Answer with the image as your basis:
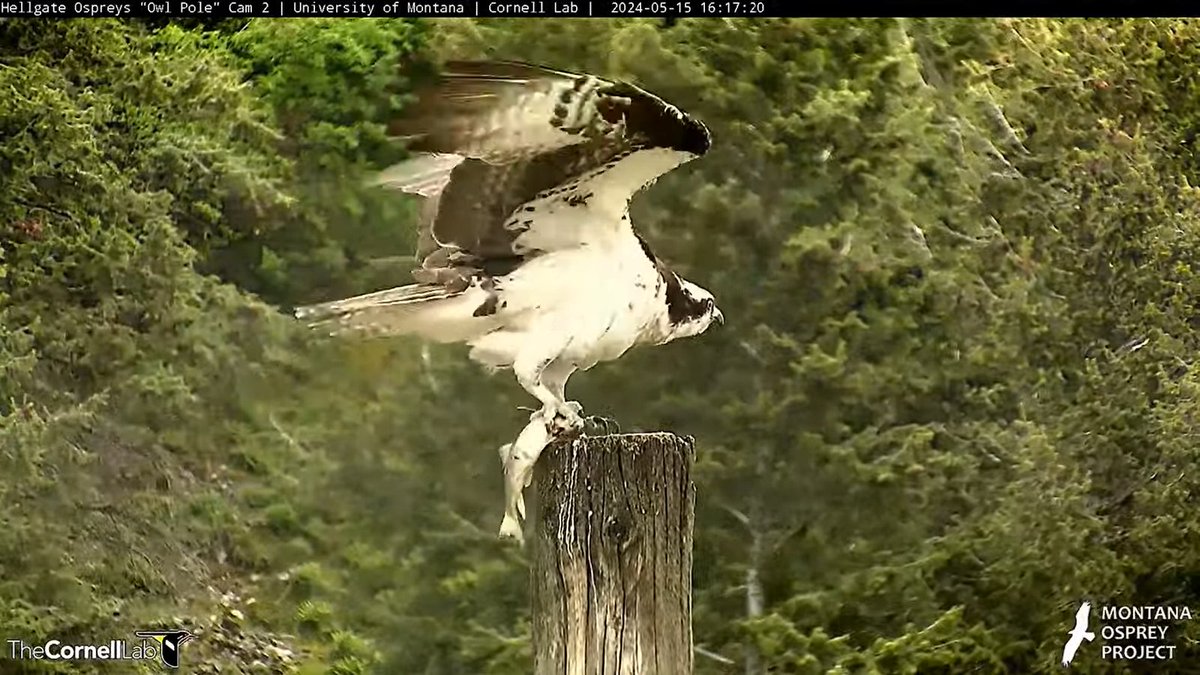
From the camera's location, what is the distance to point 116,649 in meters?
1.56

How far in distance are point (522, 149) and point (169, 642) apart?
0.85 meters

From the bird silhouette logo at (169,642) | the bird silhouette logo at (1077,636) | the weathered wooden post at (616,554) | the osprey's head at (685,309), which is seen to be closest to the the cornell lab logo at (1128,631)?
the bird silhouette logo at (1077,636)

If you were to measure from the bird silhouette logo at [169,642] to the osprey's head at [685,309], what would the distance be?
762mm

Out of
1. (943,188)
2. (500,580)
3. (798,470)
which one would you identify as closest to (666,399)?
(798,470)

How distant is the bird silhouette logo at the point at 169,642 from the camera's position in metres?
1.56

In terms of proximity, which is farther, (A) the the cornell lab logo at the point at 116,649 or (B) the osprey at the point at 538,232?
(A) the the cornell lab logo at the point at 116,649

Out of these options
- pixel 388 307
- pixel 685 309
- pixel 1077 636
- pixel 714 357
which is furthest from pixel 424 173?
pixel 1077 636

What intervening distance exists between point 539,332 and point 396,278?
431 mm
